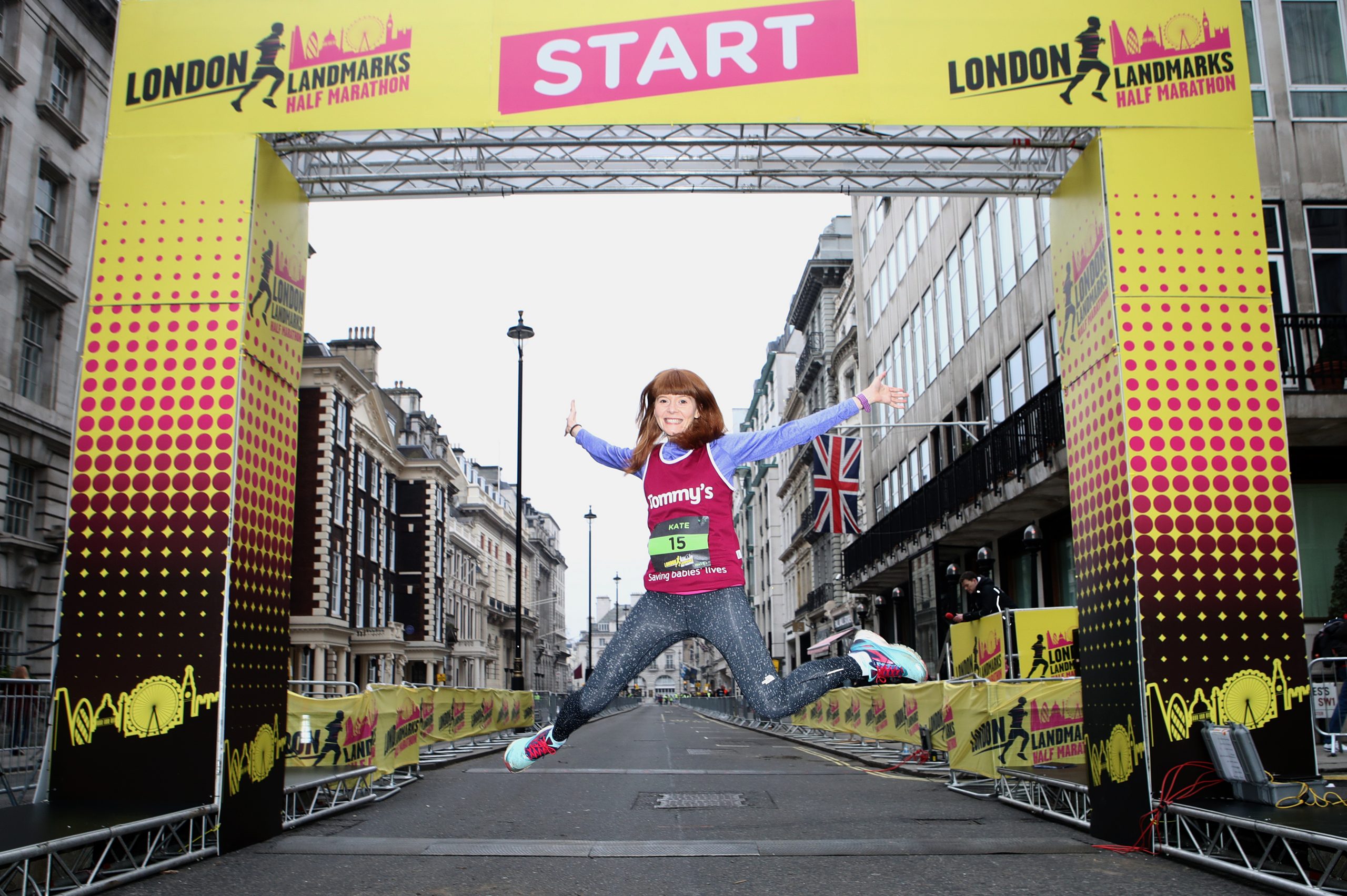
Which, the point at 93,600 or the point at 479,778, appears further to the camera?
the point at 479,778

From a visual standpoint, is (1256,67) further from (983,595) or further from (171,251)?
(171,251)

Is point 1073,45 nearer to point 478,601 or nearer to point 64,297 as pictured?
point 64,297

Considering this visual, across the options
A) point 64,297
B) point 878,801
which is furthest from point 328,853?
point 64,297

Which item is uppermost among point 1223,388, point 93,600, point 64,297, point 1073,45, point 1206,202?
point 64,297

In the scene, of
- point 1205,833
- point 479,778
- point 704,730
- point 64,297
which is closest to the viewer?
point 1205,833

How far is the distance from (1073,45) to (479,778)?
10.7m

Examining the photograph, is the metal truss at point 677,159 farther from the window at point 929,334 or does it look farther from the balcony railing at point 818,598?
the balcony railing at point 818,598

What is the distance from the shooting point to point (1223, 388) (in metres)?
7.59

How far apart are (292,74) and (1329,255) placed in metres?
15.5

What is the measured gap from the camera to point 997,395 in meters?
24.5

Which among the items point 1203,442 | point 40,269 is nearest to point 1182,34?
point 1203,442

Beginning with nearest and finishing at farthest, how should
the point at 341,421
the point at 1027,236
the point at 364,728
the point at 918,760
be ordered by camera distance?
1. the point at 364,728
2. the point at 918,760
3. the point at 1027,236
4. the point at 341,421

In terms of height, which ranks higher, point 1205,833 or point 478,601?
point 478,601

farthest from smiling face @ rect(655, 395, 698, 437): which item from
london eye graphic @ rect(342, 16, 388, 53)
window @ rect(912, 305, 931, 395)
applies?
window @ rect(912, 305, 931, 395)
